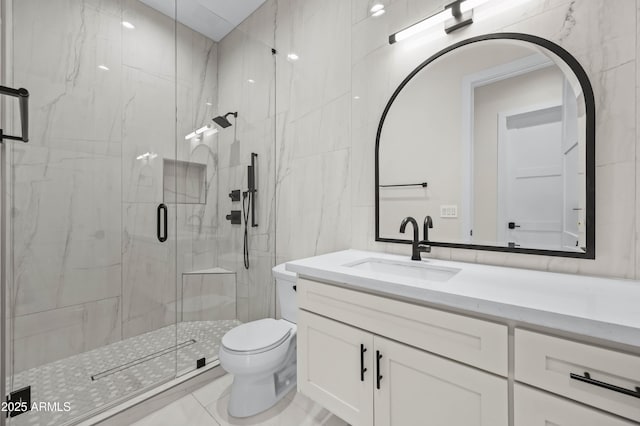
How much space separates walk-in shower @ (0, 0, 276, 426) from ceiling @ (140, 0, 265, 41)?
0.02m

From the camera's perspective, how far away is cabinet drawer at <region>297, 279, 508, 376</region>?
76cm

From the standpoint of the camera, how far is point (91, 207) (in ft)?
5.98

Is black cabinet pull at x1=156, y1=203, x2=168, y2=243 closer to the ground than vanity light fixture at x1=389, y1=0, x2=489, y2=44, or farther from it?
closer to the ground

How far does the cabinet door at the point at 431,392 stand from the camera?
76 centimetres

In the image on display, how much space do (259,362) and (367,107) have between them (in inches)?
63.0

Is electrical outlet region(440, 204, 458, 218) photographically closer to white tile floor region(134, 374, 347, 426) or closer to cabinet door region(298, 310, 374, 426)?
cabinet door region(298, 310, 374, 426)

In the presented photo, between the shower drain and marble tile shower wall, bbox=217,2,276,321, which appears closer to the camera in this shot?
the shower drain

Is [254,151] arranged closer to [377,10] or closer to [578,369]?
[377,10]

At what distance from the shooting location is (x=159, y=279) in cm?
216

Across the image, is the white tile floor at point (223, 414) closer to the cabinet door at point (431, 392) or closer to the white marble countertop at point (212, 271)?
the cabinet door at point (431, 392)

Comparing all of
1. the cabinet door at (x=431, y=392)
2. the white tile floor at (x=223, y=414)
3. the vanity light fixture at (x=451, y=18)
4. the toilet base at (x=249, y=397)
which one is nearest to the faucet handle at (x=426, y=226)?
the cabinet door at (x=431, y=392)

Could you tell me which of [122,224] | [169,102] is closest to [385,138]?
[169,102]

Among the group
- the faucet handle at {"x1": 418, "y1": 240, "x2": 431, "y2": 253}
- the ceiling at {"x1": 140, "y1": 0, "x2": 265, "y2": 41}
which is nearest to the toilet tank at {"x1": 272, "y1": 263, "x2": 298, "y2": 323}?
the faucet handle at {"x1": 418, "y1": 240, "x2": 431, "y2": 253}

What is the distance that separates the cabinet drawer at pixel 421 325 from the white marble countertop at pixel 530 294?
0.04m
